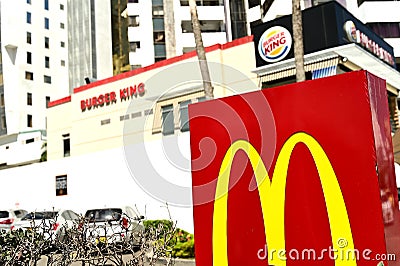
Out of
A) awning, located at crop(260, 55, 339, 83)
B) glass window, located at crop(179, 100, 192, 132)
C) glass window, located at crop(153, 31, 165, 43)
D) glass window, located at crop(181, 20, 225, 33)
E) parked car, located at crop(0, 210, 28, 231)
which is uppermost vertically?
glass window, located at crop(181, 20, 225, 33)

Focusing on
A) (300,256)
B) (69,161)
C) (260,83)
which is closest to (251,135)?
(300,256)

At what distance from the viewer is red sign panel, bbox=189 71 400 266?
163 inches

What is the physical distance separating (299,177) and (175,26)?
35458mm

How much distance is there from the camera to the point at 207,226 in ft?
16.3

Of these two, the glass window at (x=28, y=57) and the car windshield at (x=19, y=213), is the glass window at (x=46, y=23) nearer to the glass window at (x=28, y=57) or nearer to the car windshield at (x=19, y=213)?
the glass window at (x=28, y=57)

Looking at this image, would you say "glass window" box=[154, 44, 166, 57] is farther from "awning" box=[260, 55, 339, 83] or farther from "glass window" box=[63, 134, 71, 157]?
"awning" box=[260, 55, 339, 83]

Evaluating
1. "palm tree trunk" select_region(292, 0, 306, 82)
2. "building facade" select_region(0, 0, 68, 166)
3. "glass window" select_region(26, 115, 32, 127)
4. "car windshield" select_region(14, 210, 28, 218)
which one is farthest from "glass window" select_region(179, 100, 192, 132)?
"glass window" select_region(26, 115, 32, 127)

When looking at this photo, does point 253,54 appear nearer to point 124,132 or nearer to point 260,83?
point 260,83

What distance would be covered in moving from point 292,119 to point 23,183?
2187cm

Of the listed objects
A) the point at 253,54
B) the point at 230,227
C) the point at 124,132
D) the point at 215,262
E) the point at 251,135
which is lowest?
the point at 215,262

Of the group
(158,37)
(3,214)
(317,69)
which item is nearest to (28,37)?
(158,37)

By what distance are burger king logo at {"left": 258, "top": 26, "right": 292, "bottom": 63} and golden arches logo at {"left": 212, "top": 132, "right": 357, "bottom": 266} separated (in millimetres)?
15005

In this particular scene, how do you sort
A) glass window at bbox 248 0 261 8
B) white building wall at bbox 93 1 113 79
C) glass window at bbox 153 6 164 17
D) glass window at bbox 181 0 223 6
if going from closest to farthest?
glass window at bbox 248 0 261 8 → glass window at bbox 181 0 223 6 → glass window at bbox 153 6 164 17 → white building wall at bbox 93 1 113 79

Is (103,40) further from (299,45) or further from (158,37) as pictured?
(299,45)
